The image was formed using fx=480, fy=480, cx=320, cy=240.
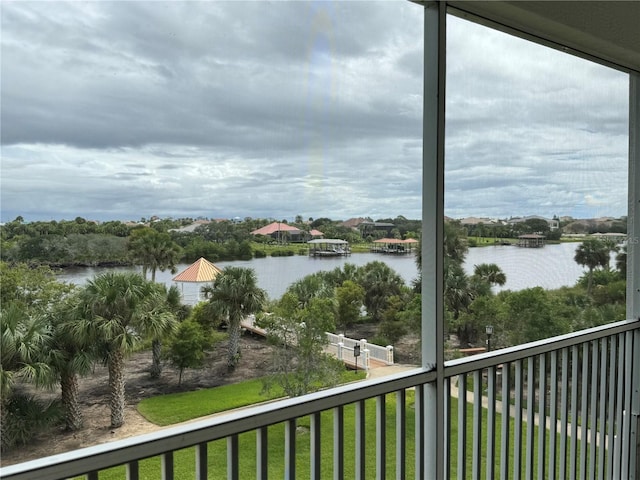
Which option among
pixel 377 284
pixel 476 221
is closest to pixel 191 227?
pixel 377 284

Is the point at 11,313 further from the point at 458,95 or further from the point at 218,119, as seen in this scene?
the point at 458,95

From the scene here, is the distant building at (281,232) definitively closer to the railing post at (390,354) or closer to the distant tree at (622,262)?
the railing post at (390,354)

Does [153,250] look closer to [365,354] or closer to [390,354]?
[365,354]

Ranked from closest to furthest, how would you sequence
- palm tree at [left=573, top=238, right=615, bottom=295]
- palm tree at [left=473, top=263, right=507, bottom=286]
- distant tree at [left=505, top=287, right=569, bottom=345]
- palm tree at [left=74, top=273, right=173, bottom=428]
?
palm tree at [left=74, top=273, right=173, bottom=428], palm tree at [left=473, top=263, right=507, bottom=286], distant tree at [left=505, top=287, right=569, bottom=345], palm tree at [left=573, top=238, right=615, bottom=295]

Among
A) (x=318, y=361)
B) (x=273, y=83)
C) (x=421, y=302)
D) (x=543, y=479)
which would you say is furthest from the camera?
(x=543, y=479)

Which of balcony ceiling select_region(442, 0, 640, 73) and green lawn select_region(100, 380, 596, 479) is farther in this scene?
balcony ceiling select_region(442, 0, 640, 73)

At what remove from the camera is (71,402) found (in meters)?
1.17

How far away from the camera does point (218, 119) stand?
4.52 ft

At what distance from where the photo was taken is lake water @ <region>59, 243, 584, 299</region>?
4.48 feet

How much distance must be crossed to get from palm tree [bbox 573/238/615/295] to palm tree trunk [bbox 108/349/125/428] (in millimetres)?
2270

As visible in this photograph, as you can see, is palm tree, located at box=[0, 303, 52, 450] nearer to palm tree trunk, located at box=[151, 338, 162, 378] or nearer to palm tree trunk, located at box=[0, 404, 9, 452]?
palm tree trunk, located at box=[0, 404, 9, 452]

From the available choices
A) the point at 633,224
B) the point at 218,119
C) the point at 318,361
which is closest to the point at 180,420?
the point at 318,361

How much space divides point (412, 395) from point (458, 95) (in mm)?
1213

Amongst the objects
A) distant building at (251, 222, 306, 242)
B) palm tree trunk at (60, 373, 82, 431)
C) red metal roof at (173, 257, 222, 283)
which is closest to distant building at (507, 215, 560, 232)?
distant building at (251, 222, 306, 242)
